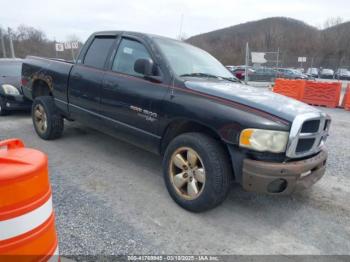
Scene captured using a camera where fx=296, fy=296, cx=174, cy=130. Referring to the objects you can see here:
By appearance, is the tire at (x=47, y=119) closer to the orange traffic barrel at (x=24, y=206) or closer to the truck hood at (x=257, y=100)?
the truck hood at (x=257, y=100)

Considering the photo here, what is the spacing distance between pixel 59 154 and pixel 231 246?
3.11 m

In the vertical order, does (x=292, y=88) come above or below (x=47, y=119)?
above

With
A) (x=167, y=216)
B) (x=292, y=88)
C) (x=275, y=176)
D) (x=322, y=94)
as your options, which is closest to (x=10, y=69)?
(x=167, y=216)

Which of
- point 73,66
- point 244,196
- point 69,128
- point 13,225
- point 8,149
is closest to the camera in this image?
point 13,225

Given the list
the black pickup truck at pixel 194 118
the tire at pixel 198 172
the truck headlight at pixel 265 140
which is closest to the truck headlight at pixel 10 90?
the black pickup truck at pixel 194 118

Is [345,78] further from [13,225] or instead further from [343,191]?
[13,225]

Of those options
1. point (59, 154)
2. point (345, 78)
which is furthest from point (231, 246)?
point (345, 78)

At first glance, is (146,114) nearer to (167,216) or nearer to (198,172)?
(198,172)

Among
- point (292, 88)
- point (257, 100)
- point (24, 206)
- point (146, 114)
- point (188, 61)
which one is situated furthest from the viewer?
point (292, 88)

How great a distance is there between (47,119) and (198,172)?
3.14m

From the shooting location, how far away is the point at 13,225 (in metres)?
1.42

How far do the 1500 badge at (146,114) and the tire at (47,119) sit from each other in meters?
2.00

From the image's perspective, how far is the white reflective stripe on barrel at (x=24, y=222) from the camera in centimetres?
140

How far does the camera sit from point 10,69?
7598 millimetres
